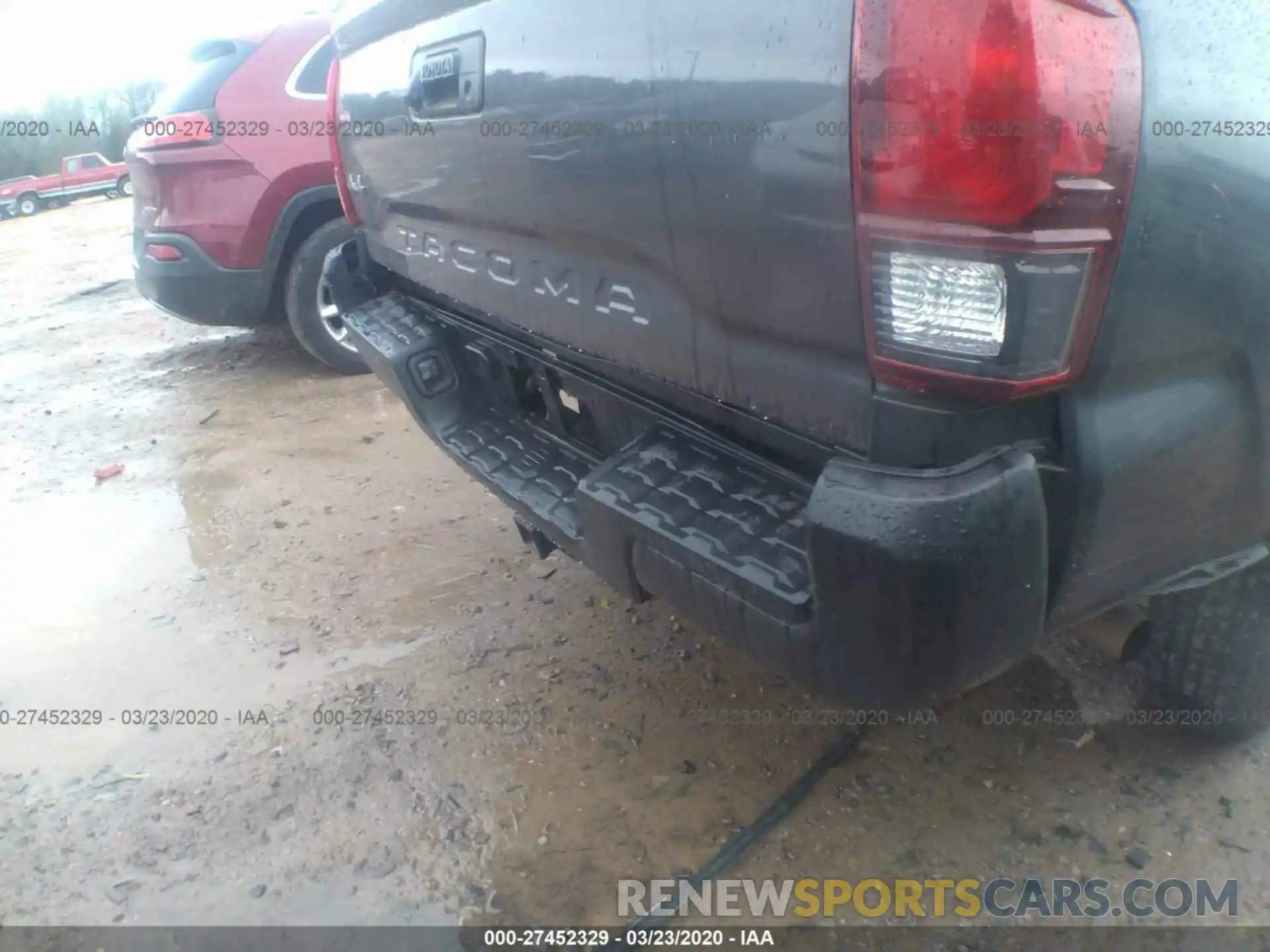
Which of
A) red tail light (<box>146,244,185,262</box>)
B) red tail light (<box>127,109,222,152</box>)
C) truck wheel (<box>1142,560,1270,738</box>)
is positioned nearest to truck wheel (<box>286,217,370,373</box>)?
red tail light (<box>146,244,185,262</box>)

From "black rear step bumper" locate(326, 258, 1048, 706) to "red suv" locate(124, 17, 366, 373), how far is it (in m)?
3.27

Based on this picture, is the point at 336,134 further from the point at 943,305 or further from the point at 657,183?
the point at 943,305

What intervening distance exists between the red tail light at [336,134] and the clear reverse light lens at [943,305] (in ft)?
6.78

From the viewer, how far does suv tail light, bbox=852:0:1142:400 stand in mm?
1078

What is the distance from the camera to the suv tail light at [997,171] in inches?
42.4

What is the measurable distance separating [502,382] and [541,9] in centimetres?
101

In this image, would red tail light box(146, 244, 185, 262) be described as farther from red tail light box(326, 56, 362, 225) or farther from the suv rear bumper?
red tail light box(326, 56, 362, 225)

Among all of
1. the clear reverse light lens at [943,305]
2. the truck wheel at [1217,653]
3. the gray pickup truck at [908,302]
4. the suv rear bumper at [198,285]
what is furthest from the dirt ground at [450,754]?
the suv rear bumper at [198,285]

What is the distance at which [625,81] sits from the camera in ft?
5.02

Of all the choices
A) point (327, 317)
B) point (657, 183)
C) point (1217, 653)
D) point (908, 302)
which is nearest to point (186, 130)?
point (327, 317)

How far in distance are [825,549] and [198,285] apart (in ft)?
14.8

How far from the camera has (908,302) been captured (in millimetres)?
1190

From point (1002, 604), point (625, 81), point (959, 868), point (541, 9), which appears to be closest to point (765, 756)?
point (959, 868)

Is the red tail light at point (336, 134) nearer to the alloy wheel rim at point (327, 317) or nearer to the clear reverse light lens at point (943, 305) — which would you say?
the alloy wheel rim at point (327, 317)
